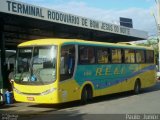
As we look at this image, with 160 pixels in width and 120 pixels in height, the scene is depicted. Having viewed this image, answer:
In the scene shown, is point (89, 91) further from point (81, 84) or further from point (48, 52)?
point (48, 52)

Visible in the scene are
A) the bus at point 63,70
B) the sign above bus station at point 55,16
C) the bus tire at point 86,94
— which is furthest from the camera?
the sign above bus station at point 55,16

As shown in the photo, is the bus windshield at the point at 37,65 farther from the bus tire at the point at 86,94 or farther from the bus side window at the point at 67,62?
→ the bus tire at the point at 86,94

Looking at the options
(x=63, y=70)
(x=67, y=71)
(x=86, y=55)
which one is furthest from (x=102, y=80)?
(x=63, y=70)

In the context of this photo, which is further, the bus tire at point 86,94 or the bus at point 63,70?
the bus tire at point 86,94

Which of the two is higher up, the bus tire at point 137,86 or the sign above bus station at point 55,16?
the sign above bus station at point 55,16

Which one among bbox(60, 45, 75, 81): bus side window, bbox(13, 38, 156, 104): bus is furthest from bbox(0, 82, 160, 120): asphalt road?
bbox(60, 45, 75, 81): bus side window

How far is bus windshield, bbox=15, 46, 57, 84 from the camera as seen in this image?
50.8ft

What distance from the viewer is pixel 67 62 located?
52.9ft

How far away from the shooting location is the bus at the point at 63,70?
15.5 metres

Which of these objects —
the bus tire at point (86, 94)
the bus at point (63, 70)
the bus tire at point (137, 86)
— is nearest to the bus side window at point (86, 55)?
the bus at point (63, 70)

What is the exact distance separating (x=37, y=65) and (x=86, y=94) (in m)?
2.97

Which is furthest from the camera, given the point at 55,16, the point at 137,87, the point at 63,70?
the point at 137,87

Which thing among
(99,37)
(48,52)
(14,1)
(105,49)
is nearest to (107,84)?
(105,49)

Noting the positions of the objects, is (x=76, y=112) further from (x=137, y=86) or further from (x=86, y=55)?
(x=137, y=86)
